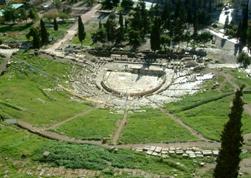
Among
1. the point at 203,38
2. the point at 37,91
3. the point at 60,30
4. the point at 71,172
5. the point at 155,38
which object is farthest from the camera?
the point at 60,30

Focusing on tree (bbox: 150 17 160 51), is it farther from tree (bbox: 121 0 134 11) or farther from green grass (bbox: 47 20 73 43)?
tree (bbox: 121 0 134 11)

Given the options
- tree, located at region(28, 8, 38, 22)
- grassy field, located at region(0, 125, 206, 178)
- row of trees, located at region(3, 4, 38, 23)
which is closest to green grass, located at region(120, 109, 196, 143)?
grassy field, located at region(0, 125, 206, 178)

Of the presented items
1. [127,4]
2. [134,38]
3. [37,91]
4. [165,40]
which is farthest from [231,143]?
[127,4]

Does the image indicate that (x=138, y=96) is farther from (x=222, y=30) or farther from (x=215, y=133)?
(x=222, y=30)

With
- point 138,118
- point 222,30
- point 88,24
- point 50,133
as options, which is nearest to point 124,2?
point 88,24

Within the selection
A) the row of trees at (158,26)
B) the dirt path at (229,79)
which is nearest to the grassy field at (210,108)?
the dirt path at (229,79)

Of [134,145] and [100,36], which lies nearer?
[134,145]

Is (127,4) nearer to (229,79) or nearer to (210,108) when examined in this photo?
(229,79)
